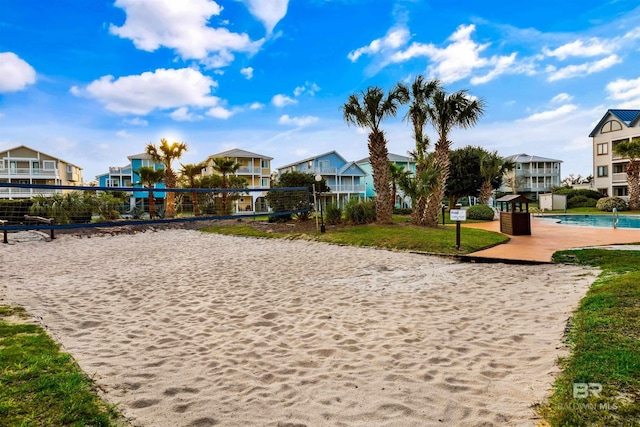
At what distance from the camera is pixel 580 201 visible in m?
35.9

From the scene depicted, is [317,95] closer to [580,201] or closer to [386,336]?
[386,336]

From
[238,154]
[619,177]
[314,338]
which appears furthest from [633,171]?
[238,154]

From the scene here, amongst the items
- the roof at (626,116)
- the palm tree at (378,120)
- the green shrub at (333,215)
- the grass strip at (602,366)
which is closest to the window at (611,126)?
the roof at (626,116)

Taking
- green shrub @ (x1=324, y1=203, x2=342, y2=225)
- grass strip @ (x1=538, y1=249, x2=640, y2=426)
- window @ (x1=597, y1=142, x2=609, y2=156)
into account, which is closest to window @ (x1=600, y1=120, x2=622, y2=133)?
window @ (x1=597, y1=142, x2=609, y2=156)

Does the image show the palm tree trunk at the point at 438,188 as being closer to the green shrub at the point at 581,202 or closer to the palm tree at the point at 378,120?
the palm tree at the point at 378,120

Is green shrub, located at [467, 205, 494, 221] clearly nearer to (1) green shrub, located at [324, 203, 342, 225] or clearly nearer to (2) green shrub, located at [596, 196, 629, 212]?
(1) green shrub, located at [324, 203, 342, 225]

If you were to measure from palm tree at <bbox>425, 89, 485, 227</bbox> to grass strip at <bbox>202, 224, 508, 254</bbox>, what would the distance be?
2107 mm

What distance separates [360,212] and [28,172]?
4680cm

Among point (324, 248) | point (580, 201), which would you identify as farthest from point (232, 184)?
point (580, 201)

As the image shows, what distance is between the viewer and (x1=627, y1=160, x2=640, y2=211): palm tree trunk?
3125 centimetres

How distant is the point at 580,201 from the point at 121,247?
→ 40.6 m

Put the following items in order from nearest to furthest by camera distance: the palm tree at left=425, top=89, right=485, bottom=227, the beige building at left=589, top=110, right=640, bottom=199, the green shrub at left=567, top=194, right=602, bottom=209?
the palm tree at left=425, top=89, right=485, bottom=227 → the green shrub at left=567, top=194, right=602, bottom=209 → the beige building at left=589, top=110, right=640, bottom=199

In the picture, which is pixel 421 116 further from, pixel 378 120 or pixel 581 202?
pixel 581 202

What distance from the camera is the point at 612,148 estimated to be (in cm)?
4172
